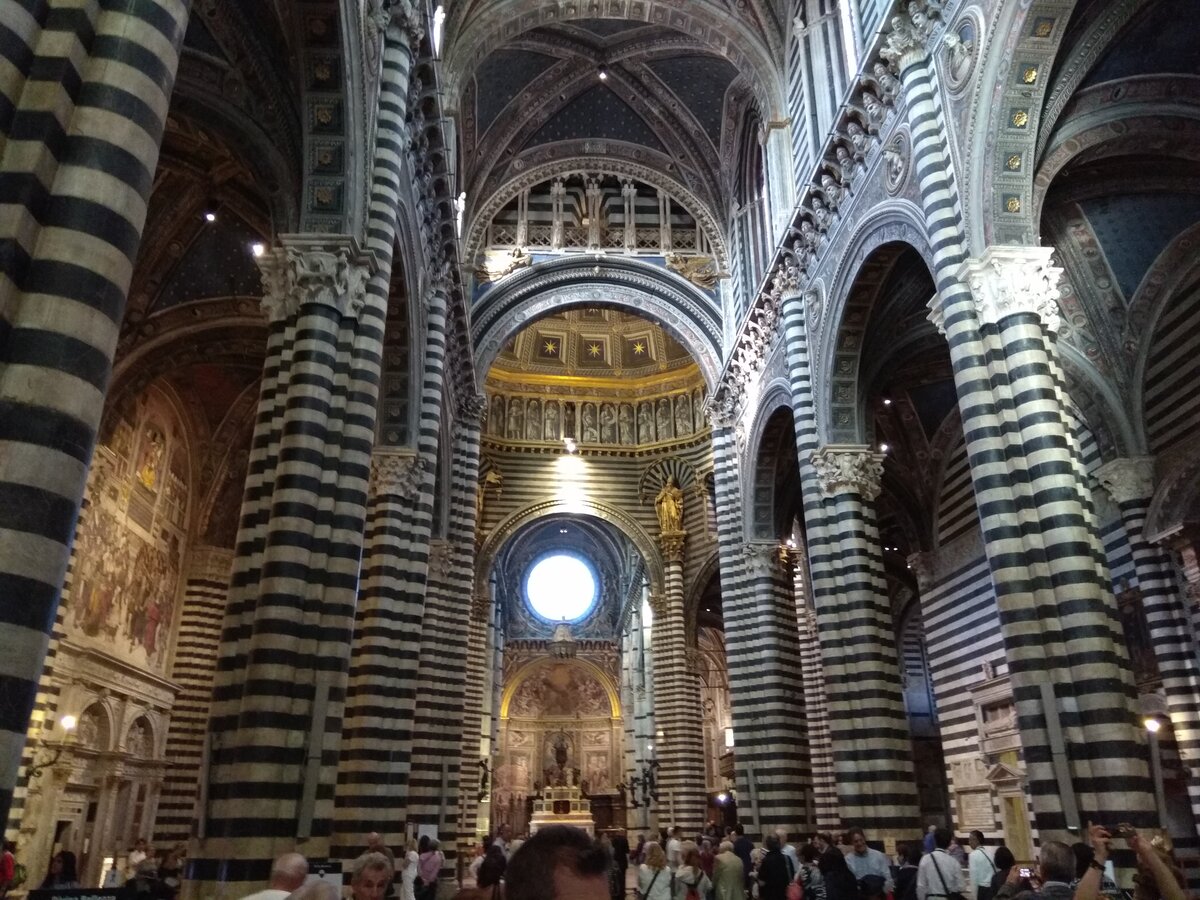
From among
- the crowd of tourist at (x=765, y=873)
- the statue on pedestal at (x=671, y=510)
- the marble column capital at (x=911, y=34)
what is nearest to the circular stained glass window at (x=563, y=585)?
the statue on pedestal at (x=671, y=510)

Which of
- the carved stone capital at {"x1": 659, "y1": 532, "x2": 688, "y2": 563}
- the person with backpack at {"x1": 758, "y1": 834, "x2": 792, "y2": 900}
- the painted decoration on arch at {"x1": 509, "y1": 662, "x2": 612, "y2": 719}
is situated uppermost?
the carved stone capital at {"x1": 659, "y1": 532, "x2": 688, "y2": 563}

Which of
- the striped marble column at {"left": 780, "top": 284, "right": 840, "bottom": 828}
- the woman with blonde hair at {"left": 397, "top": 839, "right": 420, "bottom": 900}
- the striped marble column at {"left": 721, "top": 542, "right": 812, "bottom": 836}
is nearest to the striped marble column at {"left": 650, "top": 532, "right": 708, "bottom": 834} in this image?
the striped marble column at {"left": 721, "top": 542, "right": 812, "bottom": 836}

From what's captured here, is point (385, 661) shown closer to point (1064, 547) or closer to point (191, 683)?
point (191, 683)

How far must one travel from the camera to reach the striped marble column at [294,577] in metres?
8.70

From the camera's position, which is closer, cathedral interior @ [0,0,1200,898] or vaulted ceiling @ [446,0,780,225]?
cathedral interior @ [0,0,1200,898]

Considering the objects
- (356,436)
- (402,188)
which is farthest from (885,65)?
(356,436)

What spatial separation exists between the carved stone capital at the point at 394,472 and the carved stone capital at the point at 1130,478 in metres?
12.9

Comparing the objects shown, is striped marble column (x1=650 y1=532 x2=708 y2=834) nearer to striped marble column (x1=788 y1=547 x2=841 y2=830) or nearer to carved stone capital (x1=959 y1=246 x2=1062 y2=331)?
striped marble column (x1=788 y1=547 x2=841 y2=830)

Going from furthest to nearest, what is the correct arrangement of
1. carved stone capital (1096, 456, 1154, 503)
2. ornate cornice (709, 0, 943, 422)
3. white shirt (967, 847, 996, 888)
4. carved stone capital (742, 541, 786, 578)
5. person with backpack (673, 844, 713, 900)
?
carved stone capital (742, 541, 786, 578)
carved stone capital (1096, 456, 1154, 503)
ornate cornice (709, 0, 943, 422)
person with backpack (673, 844, 713, 900)
white shirt (967, 847, 996, 888)

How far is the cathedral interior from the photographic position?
28.2 ft

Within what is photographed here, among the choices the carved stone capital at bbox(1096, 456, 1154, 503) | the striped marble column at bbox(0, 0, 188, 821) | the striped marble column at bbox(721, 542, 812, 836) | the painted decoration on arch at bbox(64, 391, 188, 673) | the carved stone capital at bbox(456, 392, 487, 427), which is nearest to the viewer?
the striped marble column at bbox(0, 0, 188, 821)

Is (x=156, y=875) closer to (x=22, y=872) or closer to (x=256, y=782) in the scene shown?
(x=22, y=872)

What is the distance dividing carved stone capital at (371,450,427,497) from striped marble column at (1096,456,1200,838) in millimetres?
12900

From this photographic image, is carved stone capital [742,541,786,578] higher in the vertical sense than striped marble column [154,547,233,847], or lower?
higher
